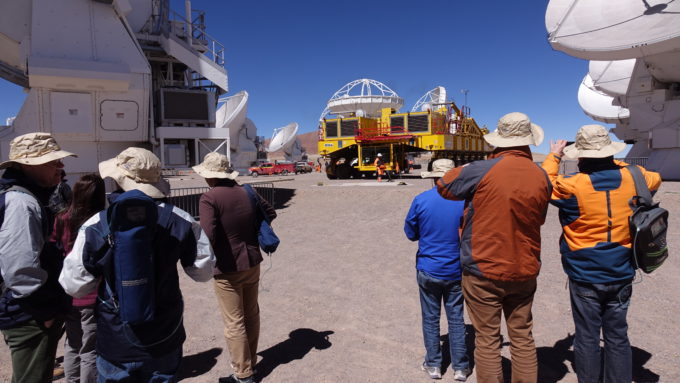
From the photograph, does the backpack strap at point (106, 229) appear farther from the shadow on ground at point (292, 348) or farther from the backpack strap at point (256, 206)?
the shadow on ground at point (292, 348)

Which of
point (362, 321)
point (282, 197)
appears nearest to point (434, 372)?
point (362, 321)

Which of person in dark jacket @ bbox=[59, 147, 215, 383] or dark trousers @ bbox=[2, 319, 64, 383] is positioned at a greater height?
person in dark jacket @ bbox=[59, 147, 215, 383]

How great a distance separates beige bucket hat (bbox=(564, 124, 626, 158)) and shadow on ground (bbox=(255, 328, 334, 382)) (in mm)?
2916

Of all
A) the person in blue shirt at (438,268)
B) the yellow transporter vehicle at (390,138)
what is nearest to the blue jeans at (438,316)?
the person in blue shirt at (438,268)

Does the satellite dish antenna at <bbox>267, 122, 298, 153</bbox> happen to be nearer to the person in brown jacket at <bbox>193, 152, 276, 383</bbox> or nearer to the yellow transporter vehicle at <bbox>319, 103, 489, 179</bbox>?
the yellow transporter vehicle at <bbox>319, 103, 489, 179</bbox>

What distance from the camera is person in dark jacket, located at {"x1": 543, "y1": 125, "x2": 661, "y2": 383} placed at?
2.70m

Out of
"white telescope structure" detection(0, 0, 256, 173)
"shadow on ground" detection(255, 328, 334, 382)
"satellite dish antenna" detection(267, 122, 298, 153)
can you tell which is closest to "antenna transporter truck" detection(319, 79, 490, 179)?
"white telescope structure" detection(0, 0, 256, 173)

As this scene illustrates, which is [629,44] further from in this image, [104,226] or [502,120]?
[104,226]

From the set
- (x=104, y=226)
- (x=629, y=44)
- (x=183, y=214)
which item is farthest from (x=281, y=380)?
(x=629, y=44)

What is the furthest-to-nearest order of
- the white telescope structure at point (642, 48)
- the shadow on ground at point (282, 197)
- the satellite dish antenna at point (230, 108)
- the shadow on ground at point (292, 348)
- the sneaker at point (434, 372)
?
the satellite dish antenna at point (230, 108) < the shadow on ground at point (282, 197) < the white telescope structure at point (642, 48) < the shadow on ground at point (292, 348) < the sneaker at point (434, 372)

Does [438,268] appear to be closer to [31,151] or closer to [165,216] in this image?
[165,216]

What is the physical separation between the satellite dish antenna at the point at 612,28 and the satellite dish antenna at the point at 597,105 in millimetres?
25230

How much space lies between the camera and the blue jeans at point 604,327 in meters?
2.72

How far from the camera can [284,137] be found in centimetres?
5319
